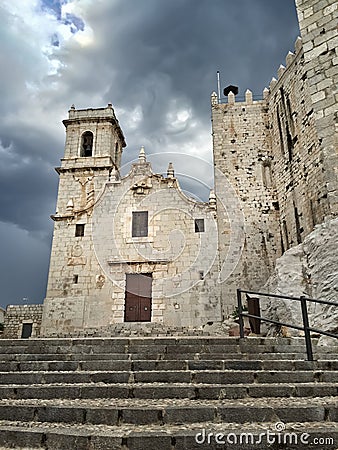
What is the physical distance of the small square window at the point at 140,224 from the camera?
17278 millimetres

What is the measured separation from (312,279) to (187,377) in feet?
20.9

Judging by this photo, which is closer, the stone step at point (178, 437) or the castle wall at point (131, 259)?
the stone step at point (178, 437)

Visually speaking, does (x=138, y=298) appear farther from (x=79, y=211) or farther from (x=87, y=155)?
(x=87, y=155)

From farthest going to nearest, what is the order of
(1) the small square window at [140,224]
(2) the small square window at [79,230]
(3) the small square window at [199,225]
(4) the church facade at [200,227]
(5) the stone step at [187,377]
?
(2) the small square window at [79,230] < (1) the small square window at [140,224] < (3) the small square window at [199,225] < (4) the church facade at [200,227] < (5) the stone step at [187,377]

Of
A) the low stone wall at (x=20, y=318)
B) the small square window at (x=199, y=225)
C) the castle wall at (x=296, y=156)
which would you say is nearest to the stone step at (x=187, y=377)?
the castle wall at (x=296, y=156)

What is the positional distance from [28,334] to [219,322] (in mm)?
10899

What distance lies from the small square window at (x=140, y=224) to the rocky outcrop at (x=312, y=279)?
25.4ft

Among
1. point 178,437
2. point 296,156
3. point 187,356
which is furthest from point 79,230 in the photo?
point 178,437

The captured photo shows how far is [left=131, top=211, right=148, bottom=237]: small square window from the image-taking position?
1728 cm

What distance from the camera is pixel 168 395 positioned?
3787 mm

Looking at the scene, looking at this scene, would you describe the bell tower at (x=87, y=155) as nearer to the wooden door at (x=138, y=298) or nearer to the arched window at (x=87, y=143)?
the arched window at (x=87, y=143)

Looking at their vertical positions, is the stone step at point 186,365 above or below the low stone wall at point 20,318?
below

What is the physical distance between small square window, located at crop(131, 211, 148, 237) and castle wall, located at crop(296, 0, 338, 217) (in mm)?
10321

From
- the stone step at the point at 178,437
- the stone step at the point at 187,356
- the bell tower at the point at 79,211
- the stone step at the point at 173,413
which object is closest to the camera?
the stone step at the point at 178,437
